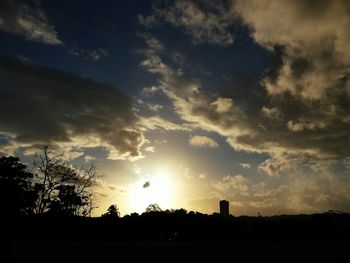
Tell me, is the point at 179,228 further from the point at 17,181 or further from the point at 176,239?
the point at 17,181

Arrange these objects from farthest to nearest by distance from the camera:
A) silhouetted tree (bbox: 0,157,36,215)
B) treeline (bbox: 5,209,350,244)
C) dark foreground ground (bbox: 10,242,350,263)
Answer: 1. silhouetted tree (bbox: 0,157,36,215)
2. treeline (bbox: 5,209,350,244)
3. dark foreground ground (bbox: 10,242,350,263)

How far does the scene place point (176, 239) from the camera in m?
13.7

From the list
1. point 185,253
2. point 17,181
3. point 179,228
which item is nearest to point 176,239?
point 179,228

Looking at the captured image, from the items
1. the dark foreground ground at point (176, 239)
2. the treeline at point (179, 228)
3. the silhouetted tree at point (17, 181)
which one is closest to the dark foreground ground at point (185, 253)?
the dark foreground ground at point (176, 239)

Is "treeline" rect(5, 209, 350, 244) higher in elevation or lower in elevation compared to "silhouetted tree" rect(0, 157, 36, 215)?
lower

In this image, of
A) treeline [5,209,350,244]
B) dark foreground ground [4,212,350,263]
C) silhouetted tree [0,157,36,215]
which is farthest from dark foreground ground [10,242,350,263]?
silhouetted tree [0,157,36,215]

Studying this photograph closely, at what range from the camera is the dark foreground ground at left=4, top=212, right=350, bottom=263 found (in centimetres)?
885

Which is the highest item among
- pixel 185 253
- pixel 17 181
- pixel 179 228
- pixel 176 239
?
pixel 17 181

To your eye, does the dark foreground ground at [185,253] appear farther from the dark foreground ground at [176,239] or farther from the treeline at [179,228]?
the treeline at [179,228]

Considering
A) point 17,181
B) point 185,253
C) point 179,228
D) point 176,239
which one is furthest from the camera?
point 17,181

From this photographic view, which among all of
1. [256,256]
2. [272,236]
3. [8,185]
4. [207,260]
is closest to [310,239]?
[272,236]

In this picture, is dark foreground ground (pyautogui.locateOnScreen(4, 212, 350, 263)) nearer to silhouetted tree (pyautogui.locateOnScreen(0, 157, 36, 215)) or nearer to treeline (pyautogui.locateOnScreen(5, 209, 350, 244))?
treeline (pyautogui.locateOnScreen(5, 209, 350, 244))

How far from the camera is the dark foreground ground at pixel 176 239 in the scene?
8852 mm

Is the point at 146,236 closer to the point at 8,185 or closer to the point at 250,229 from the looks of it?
the point at 250,229
